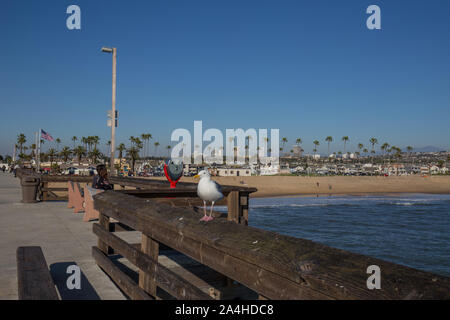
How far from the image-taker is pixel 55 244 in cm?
703

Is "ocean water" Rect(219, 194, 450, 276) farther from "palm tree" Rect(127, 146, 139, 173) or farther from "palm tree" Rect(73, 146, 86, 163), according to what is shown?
"palm tree" Rect(73, 146, 86, 163)

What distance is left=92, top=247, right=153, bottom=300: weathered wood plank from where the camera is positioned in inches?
138

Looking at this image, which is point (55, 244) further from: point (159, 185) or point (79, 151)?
point (79, 151)

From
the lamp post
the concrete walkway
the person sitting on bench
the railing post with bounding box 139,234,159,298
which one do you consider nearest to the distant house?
the lamp post

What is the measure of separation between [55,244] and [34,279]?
406 centimetres

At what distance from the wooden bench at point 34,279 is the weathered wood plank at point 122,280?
716 mm

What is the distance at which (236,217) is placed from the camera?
6277 millimetres

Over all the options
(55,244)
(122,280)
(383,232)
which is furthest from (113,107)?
(383,232)

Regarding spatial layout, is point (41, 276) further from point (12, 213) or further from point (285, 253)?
point (12, 213)

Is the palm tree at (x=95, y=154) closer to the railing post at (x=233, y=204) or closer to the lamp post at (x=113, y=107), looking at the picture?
the lamp post at (x=113, y=107)

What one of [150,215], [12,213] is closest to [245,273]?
[150,215]

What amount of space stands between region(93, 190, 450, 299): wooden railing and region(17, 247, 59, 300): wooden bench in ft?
2.49

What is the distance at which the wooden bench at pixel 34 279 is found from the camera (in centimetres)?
289
